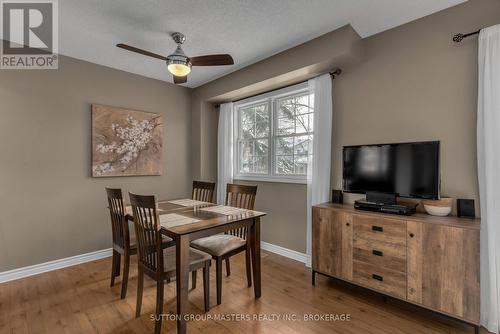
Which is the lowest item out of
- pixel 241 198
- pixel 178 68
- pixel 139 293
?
pixel 139 293

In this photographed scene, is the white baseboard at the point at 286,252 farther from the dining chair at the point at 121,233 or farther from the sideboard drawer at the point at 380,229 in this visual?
the dining chair at the point at 121,233

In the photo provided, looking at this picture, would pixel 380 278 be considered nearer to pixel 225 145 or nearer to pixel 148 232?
pixel 148 232

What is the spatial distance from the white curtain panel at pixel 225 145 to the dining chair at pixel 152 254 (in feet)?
7.06

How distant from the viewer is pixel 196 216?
89.7 inches

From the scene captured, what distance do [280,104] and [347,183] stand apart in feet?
5.03

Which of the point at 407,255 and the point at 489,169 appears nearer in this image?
the point at 489,169

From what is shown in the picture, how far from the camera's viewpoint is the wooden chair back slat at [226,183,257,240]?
8.82 ft

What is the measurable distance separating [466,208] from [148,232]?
8.52 ft

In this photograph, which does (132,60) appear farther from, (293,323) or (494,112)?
(494,112)

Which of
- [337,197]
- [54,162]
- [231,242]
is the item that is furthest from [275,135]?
[54,162]

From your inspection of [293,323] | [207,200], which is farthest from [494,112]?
[207,200]

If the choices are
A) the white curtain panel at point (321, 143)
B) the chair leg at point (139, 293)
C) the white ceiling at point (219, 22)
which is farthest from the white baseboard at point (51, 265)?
the white curtain panel at point (321, 143)

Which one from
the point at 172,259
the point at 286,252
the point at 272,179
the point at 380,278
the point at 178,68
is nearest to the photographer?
the point at 172,259

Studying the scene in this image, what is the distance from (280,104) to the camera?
140 inches
